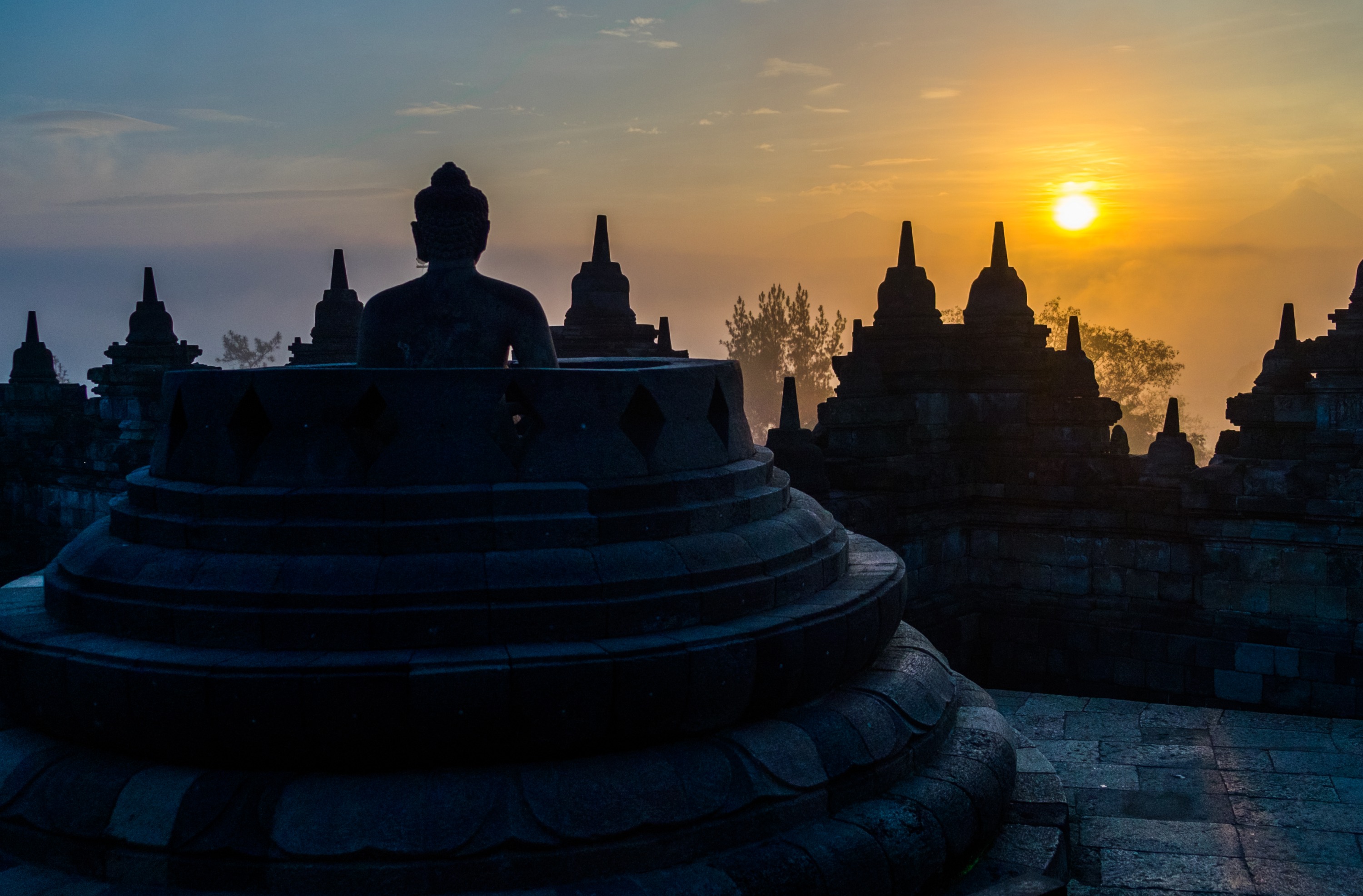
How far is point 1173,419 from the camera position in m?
11.7

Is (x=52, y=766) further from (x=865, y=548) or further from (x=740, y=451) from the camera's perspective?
(x=865, y=548)

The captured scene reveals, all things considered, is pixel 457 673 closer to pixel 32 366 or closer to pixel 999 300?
pixel 999 300

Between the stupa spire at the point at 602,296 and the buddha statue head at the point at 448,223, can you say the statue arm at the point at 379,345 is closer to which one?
the buddha statue head at the point at 448,223

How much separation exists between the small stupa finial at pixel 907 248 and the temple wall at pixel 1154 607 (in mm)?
2918

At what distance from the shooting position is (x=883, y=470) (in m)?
10.8

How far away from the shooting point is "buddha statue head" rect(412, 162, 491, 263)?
17.7 ft

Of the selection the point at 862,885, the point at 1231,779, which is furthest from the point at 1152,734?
the point at 862,885

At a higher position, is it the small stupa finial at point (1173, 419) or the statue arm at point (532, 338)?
the statue arm at point (532, 338)

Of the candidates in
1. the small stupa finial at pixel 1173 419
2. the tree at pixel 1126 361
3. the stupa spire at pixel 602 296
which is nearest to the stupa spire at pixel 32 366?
the stupa spire at pixel 602 296

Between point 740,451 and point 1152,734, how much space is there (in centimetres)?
432

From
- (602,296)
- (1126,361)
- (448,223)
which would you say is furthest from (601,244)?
(1126,361)

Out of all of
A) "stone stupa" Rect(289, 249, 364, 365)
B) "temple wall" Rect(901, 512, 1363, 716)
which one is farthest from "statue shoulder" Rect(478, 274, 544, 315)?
"stone stupa" Rect(289, 249, 364, 365)

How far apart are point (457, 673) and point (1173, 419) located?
31.5ft

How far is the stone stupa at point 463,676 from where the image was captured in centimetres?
399
